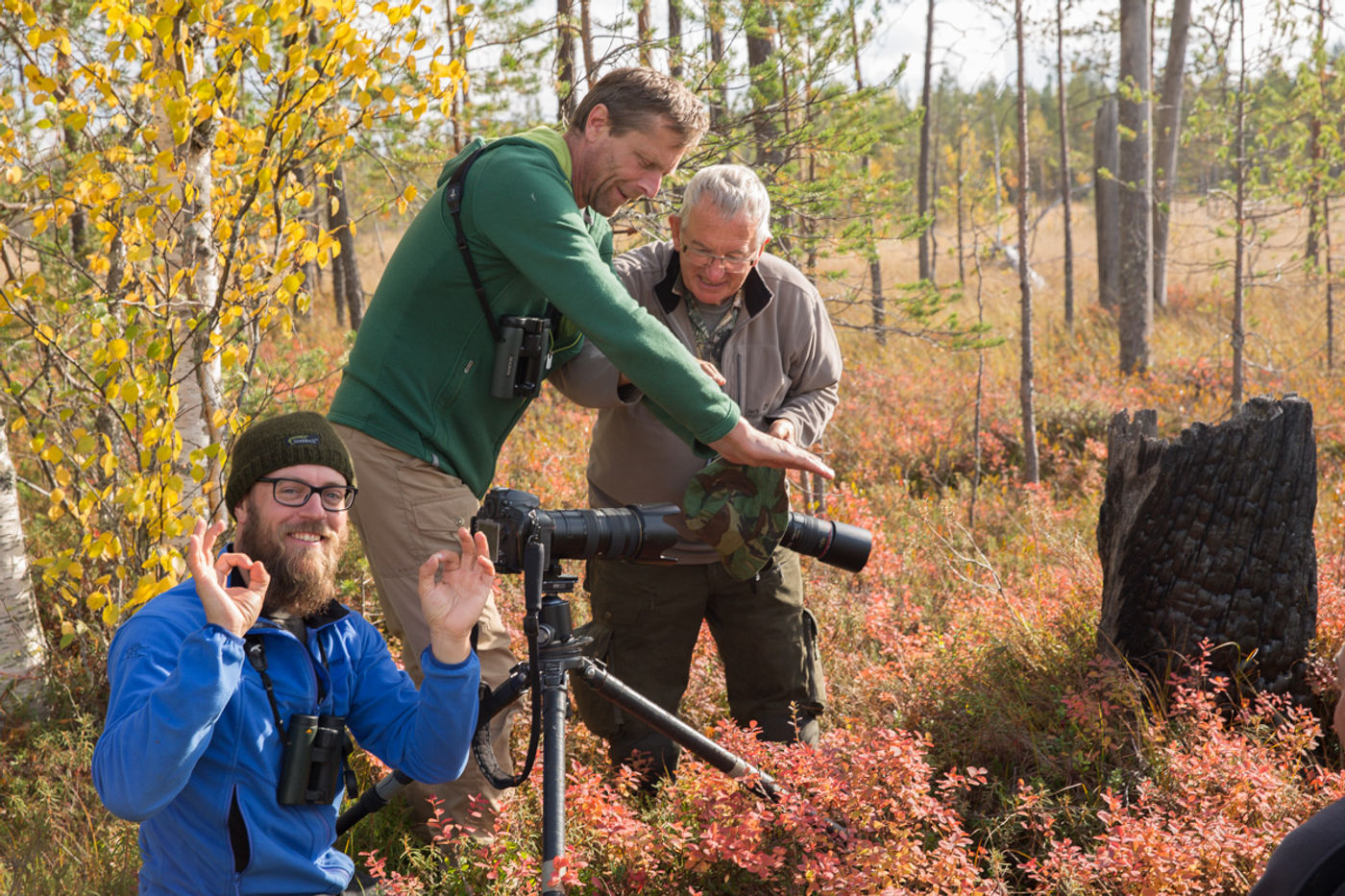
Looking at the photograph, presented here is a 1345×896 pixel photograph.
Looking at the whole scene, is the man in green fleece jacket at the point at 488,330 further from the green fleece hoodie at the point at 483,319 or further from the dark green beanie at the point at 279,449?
the dark green beanie at the point at 279,449

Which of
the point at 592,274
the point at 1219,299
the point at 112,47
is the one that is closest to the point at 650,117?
the point at 592,274

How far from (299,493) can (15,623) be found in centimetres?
276

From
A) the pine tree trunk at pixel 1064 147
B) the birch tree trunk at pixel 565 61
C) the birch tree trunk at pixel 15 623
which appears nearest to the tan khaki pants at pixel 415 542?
the birch tree trunk at pixel 15 623

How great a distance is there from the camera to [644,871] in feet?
8.55

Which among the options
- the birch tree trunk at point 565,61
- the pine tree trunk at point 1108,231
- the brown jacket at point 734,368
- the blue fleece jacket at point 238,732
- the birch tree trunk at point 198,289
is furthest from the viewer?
the pine tree trunk at point 1108,231

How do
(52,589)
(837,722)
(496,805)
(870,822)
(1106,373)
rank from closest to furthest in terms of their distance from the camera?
(870,822)
(496,805)
(837,722)
(52,589)
(1106,373)

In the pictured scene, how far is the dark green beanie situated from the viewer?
6.79 ft

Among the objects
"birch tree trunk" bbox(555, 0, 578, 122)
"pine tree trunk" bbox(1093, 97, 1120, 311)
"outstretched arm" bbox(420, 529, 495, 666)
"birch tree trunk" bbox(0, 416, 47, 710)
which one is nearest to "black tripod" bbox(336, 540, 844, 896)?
"outstretched arm" bbox(420, 529, 495, 666)

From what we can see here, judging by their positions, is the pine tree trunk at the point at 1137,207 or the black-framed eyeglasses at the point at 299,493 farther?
the pine tree trunk at the point at 1137,207

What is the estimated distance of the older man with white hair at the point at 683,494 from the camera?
3.09m

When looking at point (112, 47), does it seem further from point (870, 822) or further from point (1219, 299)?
point (1219, 299)

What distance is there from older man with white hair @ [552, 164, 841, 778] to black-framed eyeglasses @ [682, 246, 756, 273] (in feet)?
0.13

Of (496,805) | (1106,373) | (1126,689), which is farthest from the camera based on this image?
(1106,373)

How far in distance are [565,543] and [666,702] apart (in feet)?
4.04
